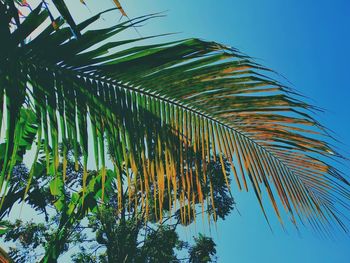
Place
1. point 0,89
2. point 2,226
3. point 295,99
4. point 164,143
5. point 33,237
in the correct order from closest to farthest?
1. point 0,89
2. point 295,99
3. point 164,143
4. point 2,226
5. point 33,237

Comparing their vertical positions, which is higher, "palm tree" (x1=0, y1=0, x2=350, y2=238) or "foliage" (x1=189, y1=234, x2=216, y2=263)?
"foliage" (x1=189, y1=234, x2=216, y2=263)

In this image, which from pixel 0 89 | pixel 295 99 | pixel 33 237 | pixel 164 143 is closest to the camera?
pixel 0 89

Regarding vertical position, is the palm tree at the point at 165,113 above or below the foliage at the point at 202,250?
below

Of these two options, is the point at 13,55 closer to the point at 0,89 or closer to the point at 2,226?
the point at 0,89

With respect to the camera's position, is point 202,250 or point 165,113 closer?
point 165,113

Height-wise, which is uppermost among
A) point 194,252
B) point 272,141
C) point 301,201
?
point 194,252

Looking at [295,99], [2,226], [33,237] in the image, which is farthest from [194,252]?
[295,99]

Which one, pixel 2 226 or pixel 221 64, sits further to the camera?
pixel 2 226

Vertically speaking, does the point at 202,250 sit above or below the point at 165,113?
above

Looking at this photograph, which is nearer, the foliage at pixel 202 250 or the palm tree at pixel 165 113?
the palm tree at pixel 165 113

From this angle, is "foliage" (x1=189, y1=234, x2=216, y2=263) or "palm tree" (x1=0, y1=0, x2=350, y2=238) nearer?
"palm tree" (x1=0, y1=0, x2=350, y2=238)

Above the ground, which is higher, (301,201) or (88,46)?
(88,46)

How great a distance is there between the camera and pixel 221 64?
4.50 feet

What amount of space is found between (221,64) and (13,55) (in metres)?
0.72
